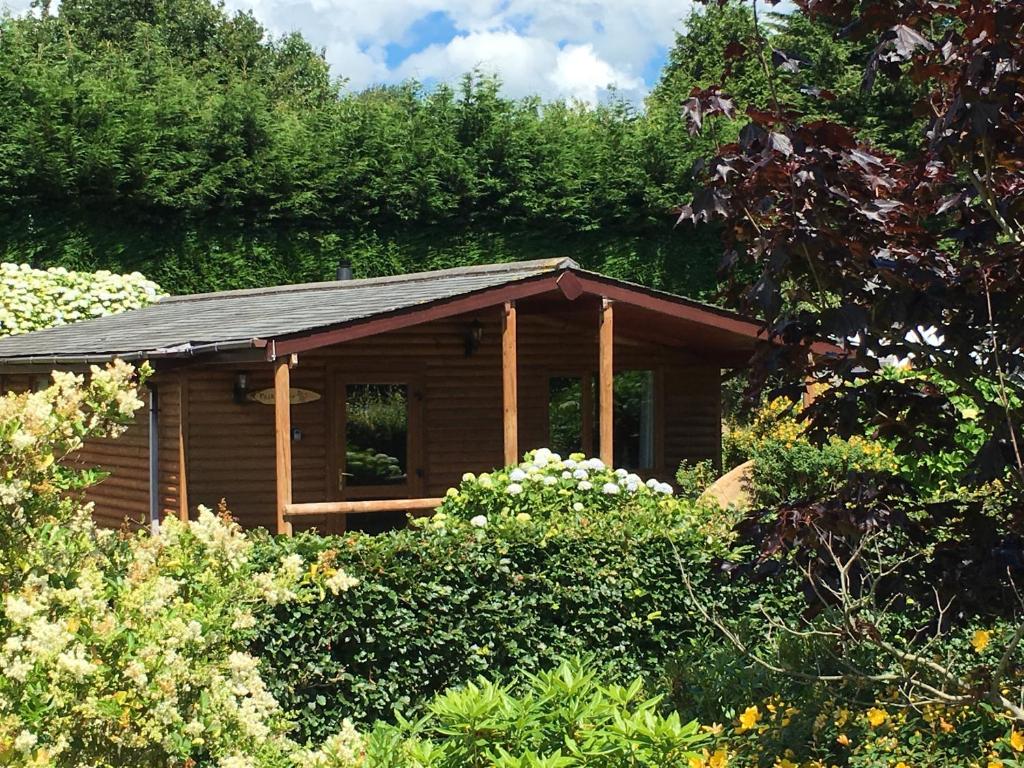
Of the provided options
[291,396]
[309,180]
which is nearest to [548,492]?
[291,396]

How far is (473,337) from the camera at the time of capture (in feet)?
47.1

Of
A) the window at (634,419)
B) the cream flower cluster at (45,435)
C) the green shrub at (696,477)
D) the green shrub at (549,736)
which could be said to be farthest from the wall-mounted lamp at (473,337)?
the cream flower cluster at (45,435)

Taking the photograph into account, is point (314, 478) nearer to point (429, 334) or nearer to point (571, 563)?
point (429, 334)

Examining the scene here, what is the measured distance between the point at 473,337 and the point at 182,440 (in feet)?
12.1

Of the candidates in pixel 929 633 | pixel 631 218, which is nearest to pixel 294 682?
pixel 929 633

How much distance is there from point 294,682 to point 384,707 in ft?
1.98

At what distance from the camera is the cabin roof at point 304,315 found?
11.0 meters

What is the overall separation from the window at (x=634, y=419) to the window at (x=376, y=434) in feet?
9.92

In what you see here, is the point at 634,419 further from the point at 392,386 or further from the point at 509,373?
the point at 509,373

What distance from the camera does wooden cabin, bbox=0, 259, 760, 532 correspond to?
1186 centimetres

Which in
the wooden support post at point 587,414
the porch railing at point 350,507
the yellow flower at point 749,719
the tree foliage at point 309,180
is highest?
the tree foliage at point 309,180

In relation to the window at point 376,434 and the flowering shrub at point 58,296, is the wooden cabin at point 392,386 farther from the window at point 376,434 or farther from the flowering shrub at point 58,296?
the flowering shrub at point 58,296

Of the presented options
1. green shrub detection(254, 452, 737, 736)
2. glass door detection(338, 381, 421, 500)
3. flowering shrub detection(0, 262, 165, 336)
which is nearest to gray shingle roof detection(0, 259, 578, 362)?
flowering shrub detection(0, 262, 165, 336)

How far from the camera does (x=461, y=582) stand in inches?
276
